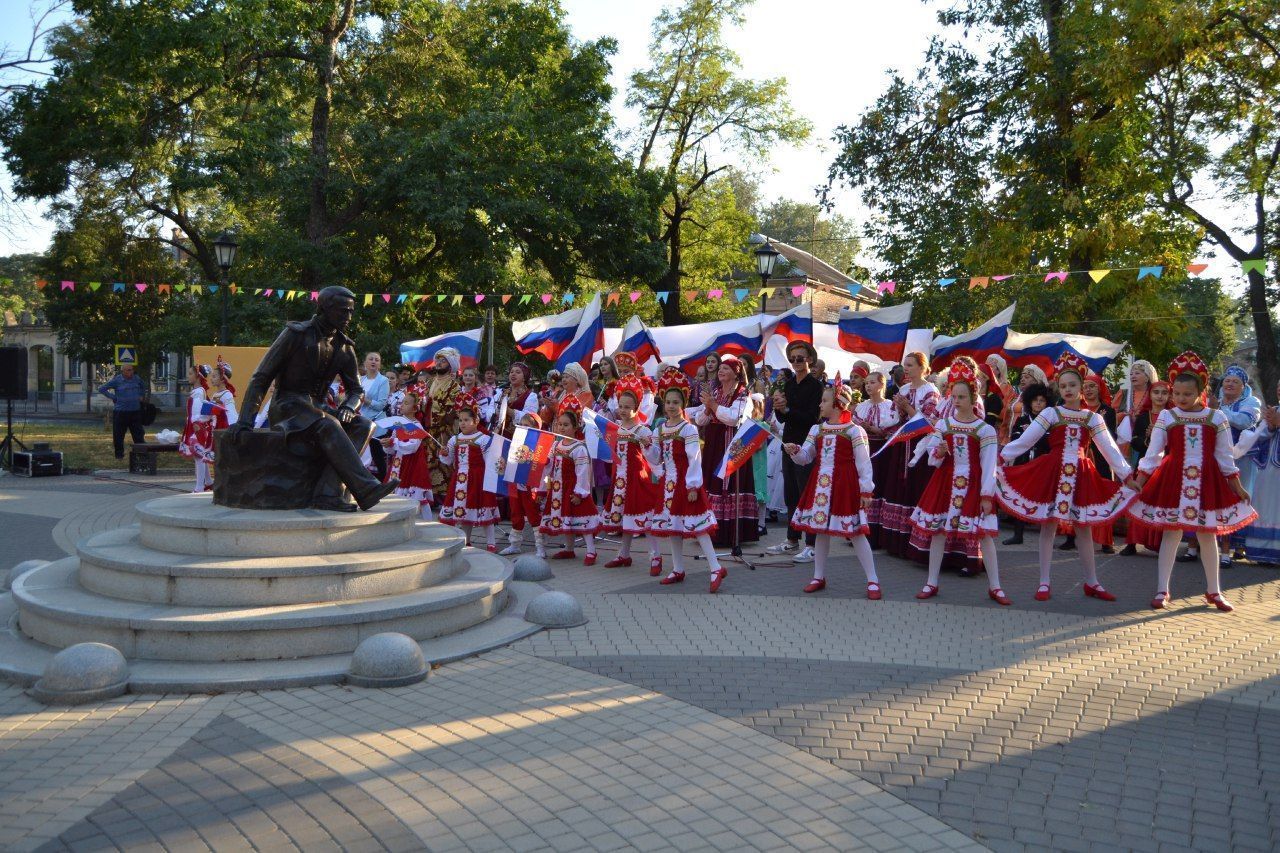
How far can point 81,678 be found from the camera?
573 cm

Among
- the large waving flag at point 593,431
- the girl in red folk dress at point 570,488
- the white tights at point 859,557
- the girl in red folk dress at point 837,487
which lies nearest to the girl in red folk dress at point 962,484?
the white tights at point 859,557

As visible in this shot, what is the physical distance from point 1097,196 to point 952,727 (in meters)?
15.9

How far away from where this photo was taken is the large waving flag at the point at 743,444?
1002 cm

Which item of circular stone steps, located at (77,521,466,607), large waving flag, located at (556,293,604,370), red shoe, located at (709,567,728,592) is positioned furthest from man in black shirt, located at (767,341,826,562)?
circular stone steps, located at (77,521,466,607)

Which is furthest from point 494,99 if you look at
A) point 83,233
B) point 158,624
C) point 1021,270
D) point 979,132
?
point 158,624

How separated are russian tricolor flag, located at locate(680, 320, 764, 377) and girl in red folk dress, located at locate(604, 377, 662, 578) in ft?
14.9

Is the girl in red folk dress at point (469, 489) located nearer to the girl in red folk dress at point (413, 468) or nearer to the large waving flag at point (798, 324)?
the girl in red folk dress at point (413, 468)

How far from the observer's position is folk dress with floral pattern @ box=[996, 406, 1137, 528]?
8.97 meters

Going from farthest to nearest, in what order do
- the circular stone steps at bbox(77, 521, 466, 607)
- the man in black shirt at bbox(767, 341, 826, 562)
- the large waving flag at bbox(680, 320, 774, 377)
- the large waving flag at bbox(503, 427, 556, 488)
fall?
the large waving flag at bbox(680, 320, 774, 377), the man in black shirt at bbox(767, 341, 826, 562), the large waving flag at bbox(503, 427, 556, 488), the circular stone steps at bbox(77, 521, 466, 607)

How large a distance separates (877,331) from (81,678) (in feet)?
36.3

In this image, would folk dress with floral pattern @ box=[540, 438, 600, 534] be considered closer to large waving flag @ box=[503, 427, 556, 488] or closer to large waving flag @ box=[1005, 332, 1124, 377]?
large waving flag @ box=[503, 427, 556, 488]

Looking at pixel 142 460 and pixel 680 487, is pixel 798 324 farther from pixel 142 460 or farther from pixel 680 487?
pixel 142 460

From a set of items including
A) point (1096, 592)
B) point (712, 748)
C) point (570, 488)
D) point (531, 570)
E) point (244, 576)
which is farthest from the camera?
point (570, 488)

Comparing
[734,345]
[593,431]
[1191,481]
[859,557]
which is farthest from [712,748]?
[734,345]
